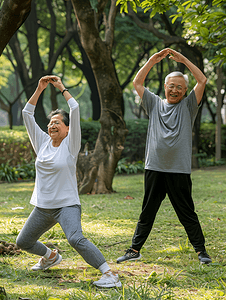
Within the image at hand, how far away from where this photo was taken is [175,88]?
3.82m

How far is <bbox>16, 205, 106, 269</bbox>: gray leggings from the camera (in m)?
3.12

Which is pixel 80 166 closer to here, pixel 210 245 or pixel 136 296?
pixel 210 245

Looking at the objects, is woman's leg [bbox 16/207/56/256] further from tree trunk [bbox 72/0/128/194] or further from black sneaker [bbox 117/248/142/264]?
tree trunk [bbox 72/0/128/194]

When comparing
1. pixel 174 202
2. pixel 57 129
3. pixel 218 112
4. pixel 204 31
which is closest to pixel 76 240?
pixel 57 129

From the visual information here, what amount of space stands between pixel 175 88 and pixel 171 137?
0.53 m

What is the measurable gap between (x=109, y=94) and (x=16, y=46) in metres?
8.56

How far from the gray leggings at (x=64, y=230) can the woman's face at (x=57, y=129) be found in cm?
70

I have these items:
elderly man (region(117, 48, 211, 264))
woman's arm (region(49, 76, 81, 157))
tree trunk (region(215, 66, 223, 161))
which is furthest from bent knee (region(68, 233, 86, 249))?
tree trunk (region(215, 66, 223, 161))

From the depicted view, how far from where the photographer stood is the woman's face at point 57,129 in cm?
348

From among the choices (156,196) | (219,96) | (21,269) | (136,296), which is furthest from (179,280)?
(219,96)

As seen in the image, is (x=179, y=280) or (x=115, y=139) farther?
(x=115, y=139)

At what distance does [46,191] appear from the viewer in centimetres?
334

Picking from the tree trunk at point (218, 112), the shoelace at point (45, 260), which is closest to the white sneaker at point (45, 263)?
the shoelace at point (45, 260)

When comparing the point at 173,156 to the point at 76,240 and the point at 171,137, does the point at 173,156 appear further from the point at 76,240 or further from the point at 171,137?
the point at 76,240
